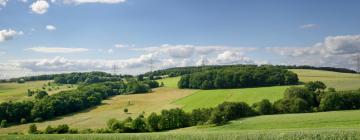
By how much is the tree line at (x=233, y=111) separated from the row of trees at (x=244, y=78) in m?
41.9

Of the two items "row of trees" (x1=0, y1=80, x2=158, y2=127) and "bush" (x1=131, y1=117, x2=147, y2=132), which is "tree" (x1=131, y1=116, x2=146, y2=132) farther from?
"row of trees" (x1=0, y1=80, x2=158, y2=127)

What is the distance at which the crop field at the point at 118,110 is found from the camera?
102 meters

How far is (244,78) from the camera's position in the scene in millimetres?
144375

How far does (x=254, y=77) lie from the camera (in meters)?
143

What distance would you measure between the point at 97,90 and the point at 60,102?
1359 inches

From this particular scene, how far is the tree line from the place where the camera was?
7812 cm

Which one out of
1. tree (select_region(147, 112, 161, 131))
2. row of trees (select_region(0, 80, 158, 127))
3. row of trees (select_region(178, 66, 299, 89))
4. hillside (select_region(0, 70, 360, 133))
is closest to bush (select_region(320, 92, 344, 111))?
hillside (select_region(0, 70, 360, 133))

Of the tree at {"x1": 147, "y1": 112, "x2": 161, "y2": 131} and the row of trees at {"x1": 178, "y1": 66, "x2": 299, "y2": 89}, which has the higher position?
the row of trees at {"x1": 178, "y1": 66, "x2": 299, "y2": 89}

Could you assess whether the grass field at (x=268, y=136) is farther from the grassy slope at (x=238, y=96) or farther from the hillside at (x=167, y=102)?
the grassy slope at (x=238, y=96)

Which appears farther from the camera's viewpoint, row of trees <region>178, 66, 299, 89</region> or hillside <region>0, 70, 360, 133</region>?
row of trees <region>178, 66, 299, 89</region>

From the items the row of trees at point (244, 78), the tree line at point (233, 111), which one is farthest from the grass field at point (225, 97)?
the row of trees at point (244, 78)

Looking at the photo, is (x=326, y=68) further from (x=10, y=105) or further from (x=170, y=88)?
(x=10, y=105)

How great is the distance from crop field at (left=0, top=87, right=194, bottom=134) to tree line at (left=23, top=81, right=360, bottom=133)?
18187 millimetres

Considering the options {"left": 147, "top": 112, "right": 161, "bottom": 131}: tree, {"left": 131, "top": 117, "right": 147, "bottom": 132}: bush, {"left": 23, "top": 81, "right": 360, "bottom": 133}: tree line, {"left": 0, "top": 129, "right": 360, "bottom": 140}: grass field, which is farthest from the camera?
{"left": 147, "top": 112, "right": 161, "bottom": 131}: tree
